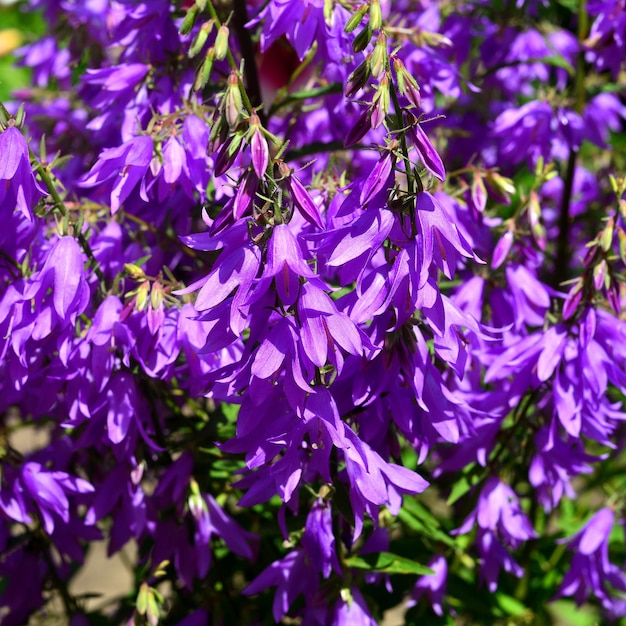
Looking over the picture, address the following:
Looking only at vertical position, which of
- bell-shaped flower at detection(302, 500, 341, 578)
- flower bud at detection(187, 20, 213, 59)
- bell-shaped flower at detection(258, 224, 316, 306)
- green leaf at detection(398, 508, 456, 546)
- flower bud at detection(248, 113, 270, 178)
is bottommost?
green leaf at detection(398, 508, 456, 546)

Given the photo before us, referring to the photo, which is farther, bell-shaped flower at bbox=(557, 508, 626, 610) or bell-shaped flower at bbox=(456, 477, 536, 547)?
bell-shaped flower at bbox=(557, 508, 626, 610)

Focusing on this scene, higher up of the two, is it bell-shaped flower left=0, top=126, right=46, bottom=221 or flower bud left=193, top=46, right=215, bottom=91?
flower bud left=193, top=46, right=215, bottom=91

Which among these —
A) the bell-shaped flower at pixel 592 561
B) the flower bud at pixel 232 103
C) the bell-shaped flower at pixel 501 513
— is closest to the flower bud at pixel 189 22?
the flower bud at pixel 232 103

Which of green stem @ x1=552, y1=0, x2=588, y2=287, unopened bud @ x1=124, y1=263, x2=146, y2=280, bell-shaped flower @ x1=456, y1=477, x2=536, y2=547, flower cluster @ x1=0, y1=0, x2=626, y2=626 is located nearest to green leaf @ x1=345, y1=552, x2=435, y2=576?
flower cluster @ x1=0, y1=0, x2=626, y2=626

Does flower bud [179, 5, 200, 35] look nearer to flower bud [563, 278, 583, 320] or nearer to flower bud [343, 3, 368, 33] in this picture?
flower bud [343, 3, 368, 33]

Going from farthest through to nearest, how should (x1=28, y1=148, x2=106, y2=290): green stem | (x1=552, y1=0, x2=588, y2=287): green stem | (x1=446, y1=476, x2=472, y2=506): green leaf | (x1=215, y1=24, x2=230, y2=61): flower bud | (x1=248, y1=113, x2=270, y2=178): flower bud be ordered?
(x1=552, y1=0, x2=588, y2=287): green stem
(x1=446, y1=476, x2=472, y2=506): green leaf
(x1=28, y1=148, x2=106, y2=290): green stem
(x1=215, y1=24, x2=230, y2=61): flower bud
(x1=248, y1=113, x2=270, y2=178): flower bud

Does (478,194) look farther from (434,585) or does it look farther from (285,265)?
(434,585)

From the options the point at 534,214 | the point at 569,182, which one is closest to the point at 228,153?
the point at 534,214

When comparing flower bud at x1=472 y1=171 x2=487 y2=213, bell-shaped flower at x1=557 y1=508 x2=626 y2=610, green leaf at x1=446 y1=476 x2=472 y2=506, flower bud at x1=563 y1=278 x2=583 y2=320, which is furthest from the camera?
bell-shaped flower at x1=557 y1=508 x2=626 y2=610
